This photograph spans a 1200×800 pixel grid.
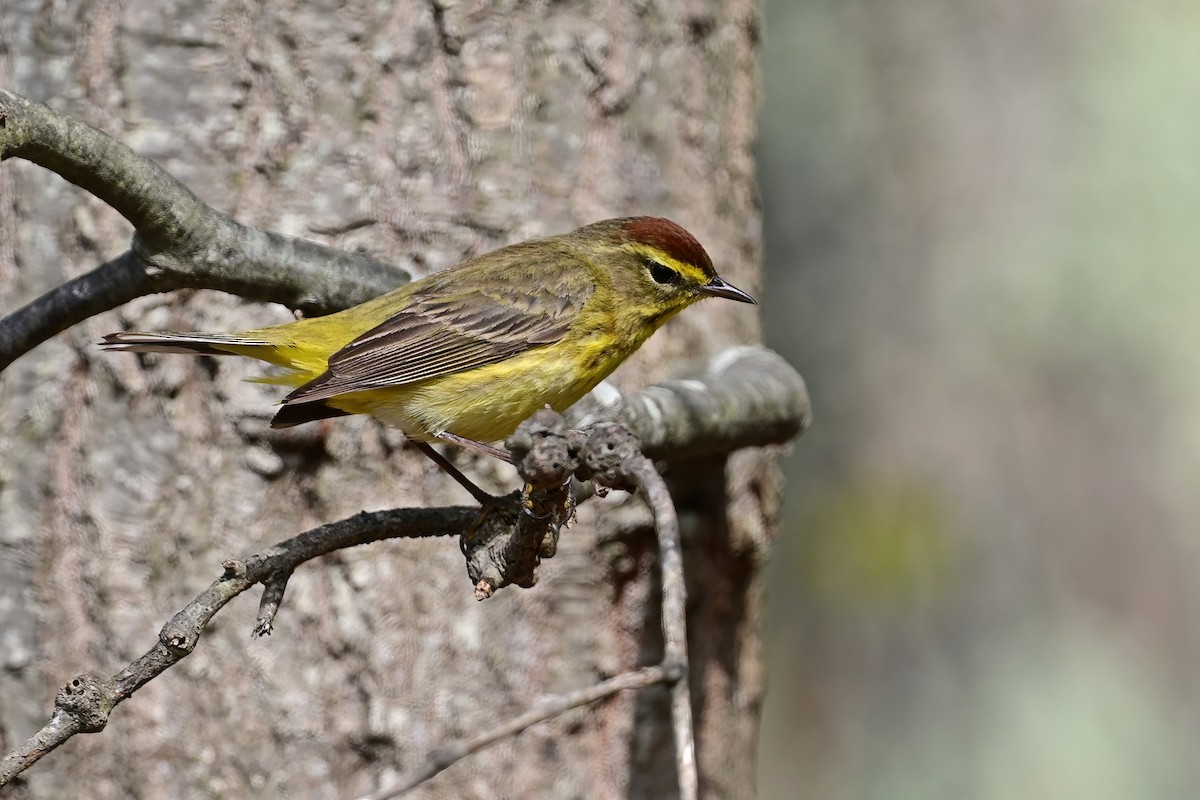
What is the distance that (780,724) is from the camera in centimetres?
909

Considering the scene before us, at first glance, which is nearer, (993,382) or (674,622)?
(674,622)

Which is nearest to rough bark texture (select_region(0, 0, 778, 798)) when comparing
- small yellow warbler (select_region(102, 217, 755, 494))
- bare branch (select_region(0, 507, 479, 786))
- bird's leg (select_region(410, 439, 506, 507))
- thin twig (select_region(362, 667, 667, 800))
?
bird's leg (select_region(410, 439, 506, 507))

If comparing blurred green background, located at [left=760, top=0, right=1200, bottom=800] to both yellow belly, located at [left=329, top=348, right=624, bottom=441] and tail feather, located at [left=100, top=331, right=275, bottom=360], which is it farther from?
tail feather, located at [left=100, top=331, right=275, bottom=360]

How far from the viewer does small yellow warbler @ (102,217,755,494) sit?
3.36 meters

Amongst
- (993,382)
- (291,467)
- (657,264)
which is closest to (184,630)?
(291,467)

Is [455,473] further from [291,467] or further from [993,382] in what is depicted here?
[993,382]

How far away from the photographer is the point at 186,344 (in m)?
3.24

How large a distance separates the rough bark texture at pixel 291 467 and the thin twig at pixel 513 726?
2.16m

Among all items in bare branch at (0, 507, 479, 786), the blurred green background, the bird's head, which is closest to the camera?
bare branch at (0, 507, 479, 786)

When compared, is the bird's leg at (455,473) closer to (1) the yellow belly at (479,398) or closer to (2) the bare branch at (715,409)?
(1) the yellow belly at (479,398)

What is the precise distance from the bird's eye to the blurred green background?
472 cm

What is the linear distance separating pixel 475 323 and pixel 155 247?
3.39 ft

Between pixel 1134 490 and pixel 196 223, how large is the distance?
661 centimetres

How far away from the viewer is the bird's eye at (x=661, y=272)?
383cm
